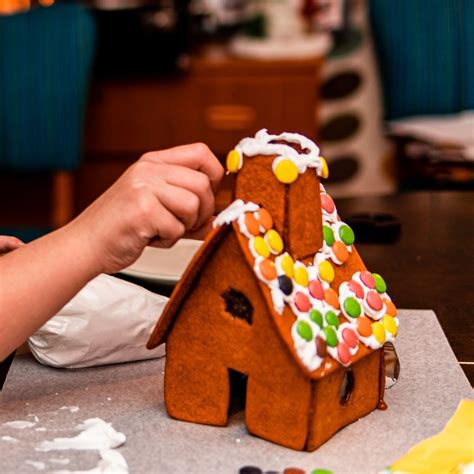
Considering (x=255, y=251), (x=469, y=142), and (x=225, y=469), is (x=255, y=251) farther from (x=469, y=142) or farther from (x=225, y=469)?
(x=469, y=142)

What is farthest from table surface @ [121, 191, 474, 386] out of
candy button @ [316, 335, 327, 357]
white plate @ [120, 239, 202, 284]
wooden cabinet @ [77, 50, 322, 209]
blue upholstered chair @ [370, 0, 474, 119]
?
wooden cabinet @ [77, 50, 322, 209]

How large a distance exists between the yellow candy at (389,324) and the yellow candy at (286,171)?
174 millimetres

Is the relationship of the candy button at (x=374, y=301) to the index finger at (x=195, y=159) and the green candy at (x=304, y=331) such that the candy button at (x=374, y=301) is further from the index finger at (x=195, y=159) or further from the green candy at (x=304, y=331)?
the index finger at (x=195, y=159)

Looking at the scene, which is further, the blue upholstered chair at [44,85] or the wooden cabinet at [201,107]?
the wooden cabinet at [201,107]

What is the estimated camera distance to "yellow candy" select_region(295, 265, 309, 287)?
84 centimetres

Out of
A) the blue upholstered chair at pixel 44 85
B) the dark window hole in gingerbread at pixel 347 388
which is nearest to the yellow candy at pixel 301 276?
the dark window hole in gingerbread at pixel 347 388

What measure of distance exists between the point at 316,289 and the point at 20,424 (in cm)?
31

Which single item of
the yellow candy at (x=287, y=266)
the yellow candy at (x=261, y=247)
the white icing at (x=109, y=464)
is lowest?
the white icing at (x=109, y=464)

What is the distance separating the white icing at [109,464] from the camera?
0.79 meters

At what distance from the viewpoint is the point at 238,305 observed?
0.87 metres

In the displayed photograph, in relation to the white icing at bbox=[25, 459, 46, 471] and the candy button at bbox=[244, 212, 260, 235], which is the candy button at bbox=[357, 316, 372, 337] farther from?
the white icing at bbox=[25, 459, 46, 471]

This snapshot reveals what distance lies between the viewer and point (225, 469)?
0.80 meters

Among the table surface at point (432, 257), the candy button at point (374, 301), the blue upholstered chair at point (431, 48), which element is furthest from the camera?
the blue upholstered chair at point (431, 48)

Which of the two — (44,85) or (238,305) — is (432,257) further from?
(44,85)
